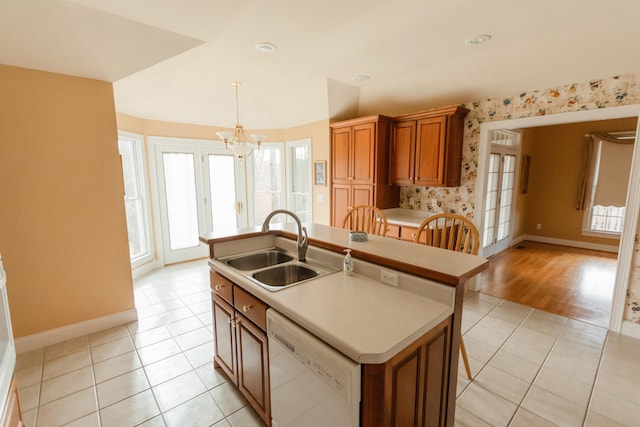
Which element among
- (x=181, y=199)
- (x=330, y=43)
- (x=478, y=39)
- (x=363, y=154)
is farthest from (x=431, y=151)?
(x=181, y=199)

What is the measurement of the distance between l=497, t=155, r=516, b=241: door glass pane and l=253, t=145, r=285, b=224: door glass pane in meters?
4.01

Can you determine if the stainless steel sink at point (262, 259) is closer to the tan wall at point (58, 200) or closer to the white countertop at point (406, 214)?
the tan wall at point (58, 200)

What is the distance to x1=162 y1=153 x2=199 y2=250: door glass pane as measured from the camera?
4605 mm

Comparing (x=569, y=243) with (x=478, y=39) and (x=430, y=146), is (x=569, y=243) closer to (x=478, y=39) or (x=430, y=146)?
(x=430, y=146)

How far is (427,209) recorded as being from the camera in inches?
162

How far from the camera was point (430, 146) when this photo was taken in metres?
3.59

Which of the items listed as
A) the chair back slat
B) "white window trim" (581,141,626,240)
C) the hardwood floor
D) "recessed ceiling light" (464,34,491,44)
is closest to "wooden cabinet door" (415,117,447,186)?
"recessed ceiling light" (464,34,491,44)

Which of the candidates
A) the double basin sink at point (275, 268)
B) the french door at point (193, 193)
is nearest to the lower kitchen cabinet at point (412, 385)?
the double basin sink at point (275, 268)

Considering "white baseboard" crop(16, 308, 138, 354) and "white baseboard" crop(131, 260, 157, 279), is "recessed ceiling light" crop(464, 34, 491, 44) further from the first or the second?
"white baseboard" crop(131, 260, 157, 279)

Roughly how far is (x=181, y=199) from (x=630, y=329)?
5710 millimetres

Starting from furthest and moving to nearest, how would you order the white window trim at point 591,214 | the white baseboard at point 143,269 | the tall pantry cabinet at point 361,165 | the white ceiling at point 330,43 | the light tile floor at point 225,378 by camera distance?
the white window trim at point 591,214, the white baseboard at point 143,269, the tall pantry cabinet at point 361,165, the white ceiling at point 330,43, the light tile floor at point 225,378

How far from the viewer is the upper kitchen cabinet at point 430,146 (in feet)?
11.3

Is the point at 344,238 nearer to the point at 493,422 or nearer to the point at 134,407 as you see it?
the point at 493,422

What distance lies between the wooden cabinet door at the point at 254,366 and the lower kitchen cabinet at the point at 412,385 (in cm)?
66
